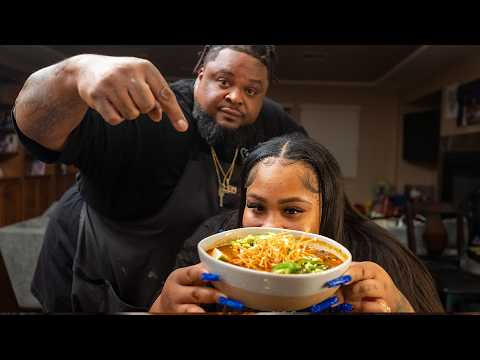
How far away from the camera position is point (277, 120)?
100 cm

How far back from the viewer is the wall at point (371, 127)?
1028 millimetres

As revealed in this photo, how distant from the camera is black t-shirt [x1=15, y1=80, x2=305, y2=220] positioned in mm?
964

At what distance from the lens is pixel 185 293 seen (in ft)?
3.10

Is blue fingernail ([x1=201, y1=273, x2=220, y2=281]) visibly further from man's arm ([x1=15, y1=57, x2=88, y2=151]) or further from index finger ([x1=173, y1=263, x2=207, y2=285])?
man's arm ([x1=15, y1=57, x2=88, y2=151])

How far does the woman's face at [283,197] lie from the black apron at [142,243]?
0.05m

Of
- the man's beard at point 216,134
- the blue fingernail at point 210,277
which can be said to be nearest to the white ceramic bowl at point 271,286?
the blue fingernail at point 210,277

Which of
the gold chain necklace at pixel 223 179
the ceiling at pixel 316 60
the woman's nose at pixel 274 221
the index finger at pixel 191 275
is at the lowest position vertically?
the index finger at pixel 191 275

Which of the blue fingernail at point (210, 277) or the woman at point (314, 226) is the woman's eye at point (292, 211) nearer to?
the woman at point (314, 226)

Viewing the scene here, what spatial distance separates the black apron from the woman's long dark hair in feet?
0.31

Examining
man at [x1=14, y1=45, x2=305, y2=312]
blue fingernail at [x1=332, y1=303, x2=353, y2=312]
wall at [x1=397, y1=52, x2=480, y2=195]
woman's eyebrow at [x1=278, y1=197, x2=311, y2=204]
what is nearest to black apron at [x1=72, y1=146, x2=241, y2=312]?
man at [x1=14, y1=45, x2=305, y2=312]
